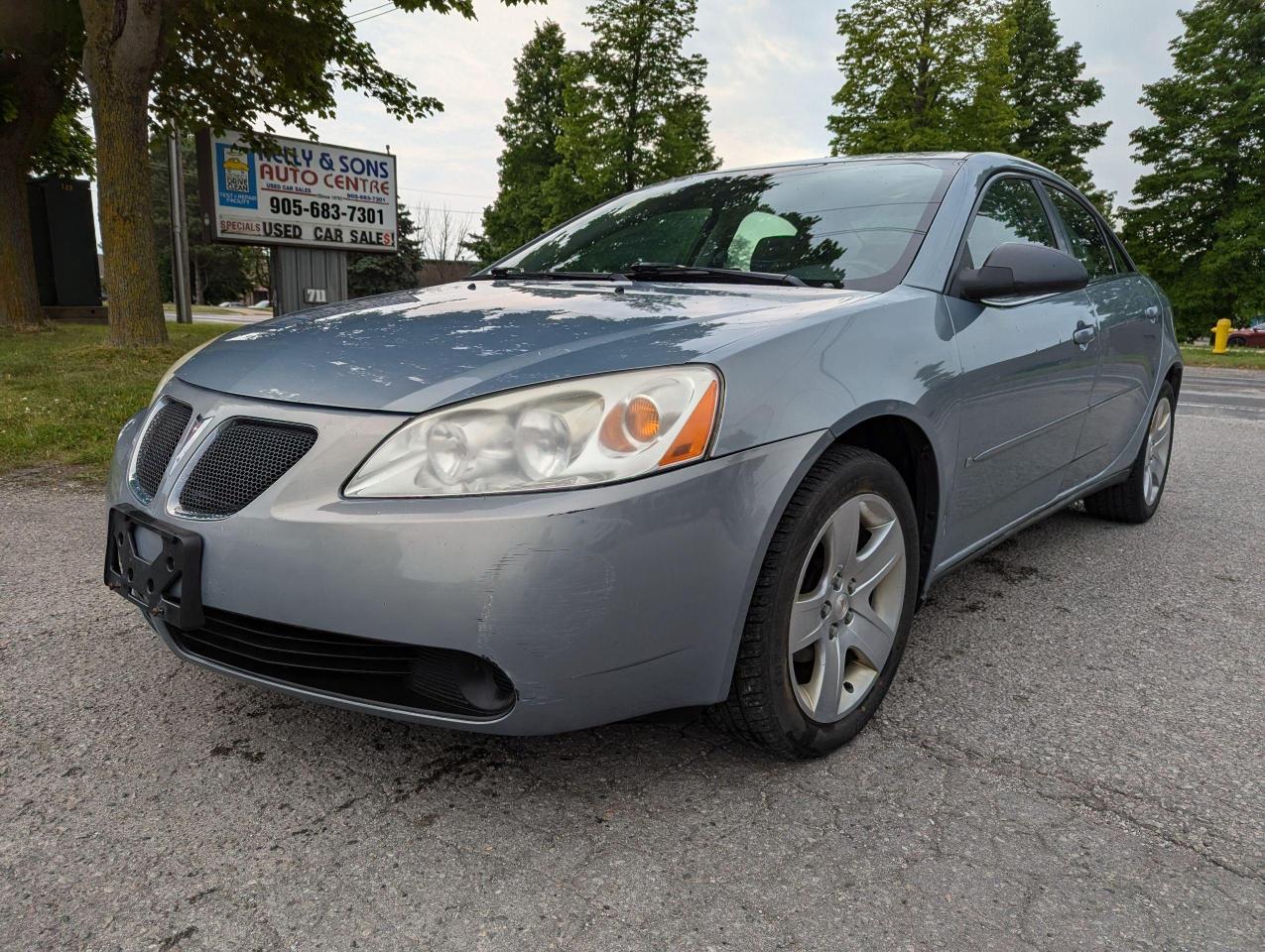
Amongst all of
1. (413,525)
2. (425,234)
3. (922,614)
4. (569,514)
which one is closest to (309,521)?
(413,525)

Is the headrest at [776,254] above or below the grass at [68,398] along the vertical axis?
above

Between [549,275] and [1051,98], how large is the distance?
3906 centimetres

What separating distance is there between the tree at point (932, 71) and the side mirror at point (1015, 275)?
74.9ft

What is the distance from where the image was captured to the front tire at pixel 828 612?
6.10 ft

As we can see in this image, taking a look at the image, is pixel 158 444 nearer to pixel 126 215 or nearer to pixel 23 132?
pixel 126 215

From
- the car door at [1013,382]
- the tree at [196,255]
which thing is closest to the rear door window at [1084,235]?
the car door at [1013,382]

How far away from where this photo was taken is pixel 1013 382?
8.76ft

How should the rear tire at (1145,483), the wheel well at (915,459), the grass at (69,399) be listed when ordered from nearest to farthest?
the wheel well at (915,459) < the rear tire at (1145,483) < the grass at (69,399)

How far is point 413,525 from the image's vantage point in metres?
1.60

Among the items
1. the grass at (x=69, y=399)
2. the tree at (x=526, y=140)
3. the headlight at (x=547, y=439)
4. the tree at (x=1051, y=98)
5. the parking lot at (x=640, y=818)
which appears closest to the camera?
the parking lot at (x=640, y=818)

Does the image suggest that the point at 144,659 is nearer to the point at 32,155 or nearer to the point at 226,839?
the point at 226,839

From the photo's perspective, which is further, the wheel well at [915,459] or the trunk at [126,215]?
the trunk at [126,215]

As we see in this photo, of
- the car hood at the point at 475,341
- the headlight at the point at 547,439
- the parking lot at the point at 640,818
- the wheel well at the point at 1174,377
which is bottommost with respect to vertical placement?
the parking lot at the point at 640,818

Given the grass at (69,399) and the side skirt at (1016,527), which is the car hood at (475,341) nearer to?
the side skirt at (1016,527)
